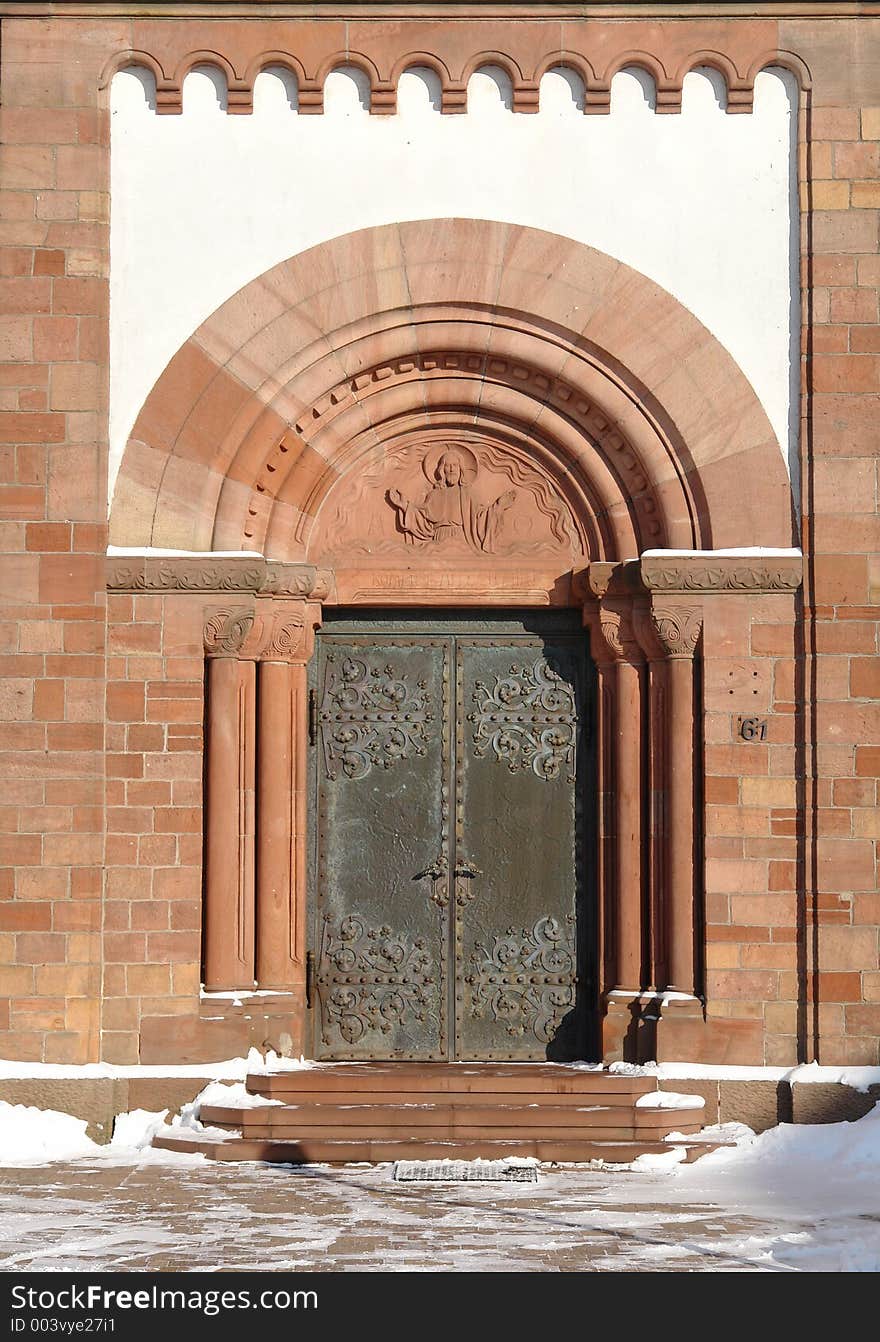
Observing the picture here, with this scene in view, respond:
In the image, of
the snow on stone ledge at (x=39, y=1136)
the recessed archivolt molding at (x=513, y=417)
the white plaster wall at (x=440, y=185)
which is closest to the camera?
the snow on stone ledge at (x=39, y=1136)

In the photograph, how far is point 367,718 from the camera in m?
12.8

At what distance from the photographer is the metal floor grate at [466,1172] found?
10266 mm

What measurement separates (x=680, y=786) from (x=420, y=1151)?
2646 mm

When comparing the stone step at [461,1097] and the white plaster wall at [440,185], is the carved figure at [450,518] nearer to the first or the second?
the white plaster wall at [440,185]

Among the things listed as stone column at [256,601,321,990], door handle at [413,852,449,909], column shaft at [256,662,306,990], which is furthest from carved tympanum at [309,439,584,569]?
door handle at [413,852,449,909]

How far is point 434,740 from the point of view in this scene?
12.8 meters

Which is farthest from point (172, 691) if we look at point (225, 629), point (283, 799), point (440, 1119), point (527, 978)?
point (440, 1119)

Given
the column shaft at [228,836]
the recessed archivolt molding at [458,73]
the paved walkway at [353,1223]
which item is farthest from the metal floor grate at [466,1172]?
the recessed archivolt molding at [458,73]

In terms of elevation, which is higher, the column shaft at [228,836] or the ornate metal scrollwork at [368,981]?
the column shaft at [228,836]

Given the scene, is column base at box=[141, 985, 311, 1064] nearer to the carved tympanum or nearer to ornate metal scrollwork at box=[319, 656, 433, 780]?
ornate metal scrollwork at box=[319, 656, 433, 780]

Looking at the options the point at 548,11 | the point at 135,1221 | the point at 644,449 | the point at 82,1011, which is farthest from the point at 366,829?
the point at 548,11

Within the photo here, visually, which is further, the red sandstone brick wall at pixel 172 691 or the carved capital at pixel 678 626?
the carved capital at pixel 678 626

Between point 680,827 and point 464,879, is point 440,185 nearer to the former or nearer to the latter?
point 680,827

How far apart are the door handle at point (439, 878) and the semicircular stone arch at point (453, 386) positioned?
205 cm
